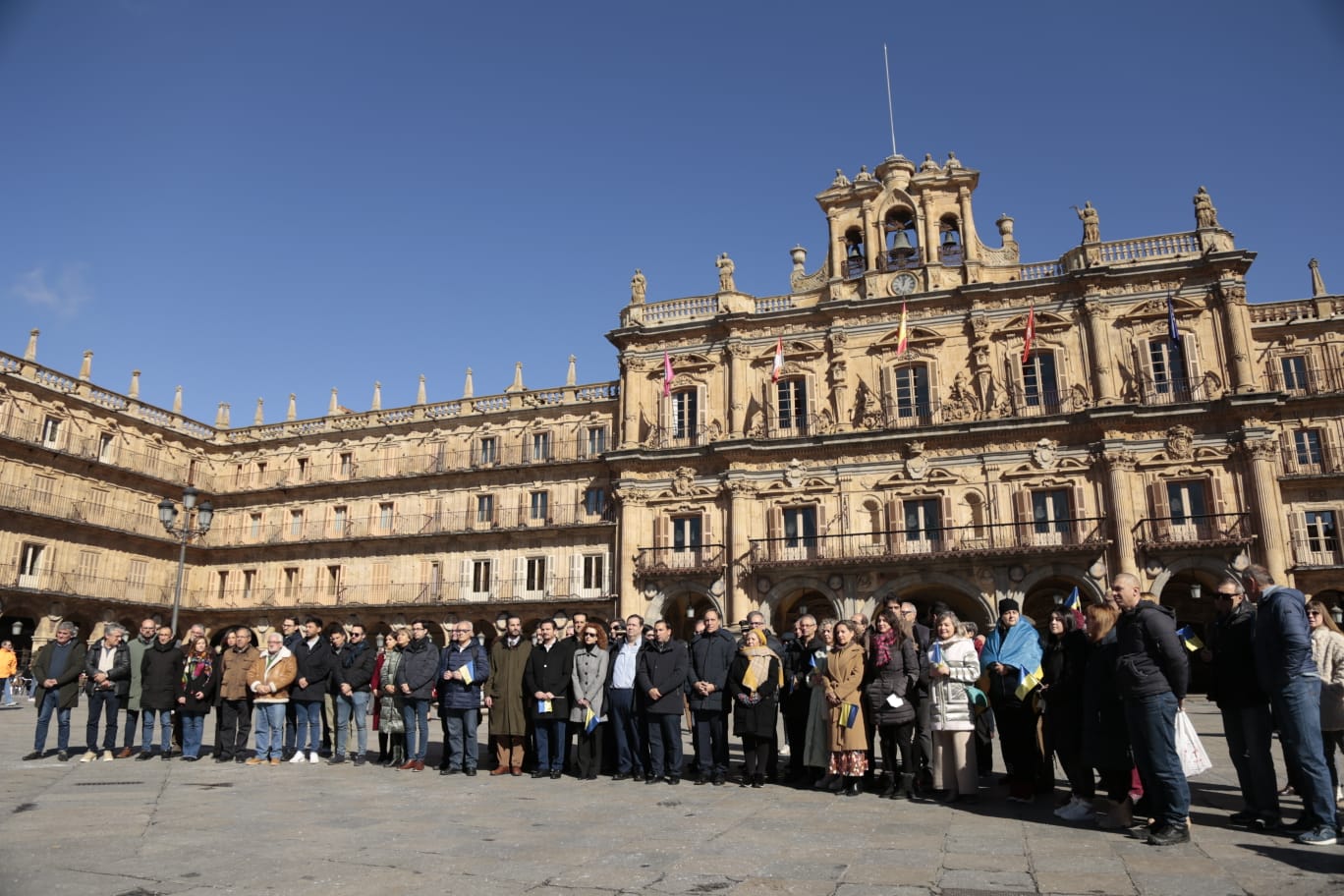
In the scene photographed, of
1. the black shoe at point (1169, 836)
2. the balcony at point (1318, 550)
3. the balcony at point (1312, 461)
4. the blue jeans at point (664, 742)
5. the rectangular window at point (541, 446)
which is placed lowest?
the black shoe at point (1169, 836)

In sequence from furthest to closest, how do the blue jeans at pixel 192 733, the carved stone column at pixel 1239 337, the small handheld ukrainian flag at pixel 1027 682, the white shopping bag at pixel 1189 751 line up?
the carved stone column at pixel 1239 337
the blue jeans at pixel 192 733
the small handheld ukrainian flag at pixel 1027 682
the white shopping bag at pixel 1189 751

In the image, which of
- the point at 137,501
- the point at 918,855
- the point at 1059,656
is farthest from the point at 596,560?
the point at 918,855

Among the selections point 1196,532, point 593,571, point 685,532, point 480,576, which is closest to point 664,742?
point 685,532

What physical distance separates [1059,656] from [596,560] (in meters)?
26.5

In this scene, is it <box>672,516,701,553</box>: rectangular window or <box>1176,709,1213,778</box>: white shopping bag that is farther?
<box>672,516,701,553</box>: rectangular window

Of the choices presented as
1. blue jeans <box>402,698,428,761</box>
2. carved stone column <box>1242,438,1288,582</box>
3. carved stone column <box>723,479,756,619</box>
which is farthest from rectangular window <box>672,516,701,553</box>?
blue jeans <box>402,698,428,761</box>

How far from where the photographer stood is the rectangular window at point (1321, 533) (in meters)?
28.4

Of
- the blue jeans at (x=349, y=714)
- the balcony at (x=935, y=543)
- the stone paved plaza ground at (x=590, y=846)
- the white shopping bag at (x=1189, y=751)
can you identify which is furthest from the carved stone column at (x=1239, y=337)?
the blue jeans at (x=349, y=714)

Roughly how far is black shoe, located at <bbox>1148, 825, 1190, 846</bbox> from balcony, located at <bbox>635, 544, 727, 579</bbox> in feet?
78.9

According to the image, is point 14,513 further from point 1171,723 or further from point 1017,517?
point 1171,723

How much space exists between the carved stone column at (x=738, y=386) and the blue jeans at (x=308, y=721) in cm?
2065

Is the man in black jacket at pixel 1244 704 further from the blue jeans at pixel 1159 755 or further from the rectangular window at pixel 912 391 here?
the rectangular window at pixel 912 391

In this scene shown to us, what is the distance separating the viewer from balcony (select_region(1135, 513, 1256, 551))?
85.4 feet

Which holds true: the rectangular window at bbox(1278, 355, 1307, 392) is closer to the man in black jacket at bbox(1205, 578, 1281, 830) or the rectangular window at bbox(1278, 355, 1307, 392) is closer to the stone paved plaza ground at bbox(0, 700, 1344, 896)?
the stone paved plaza ground at bbox(0, 700, 1344, 896)
